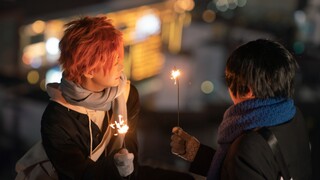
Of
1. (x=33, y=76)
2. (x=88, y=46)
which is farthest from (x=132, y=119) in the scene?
(x=33, y=76)

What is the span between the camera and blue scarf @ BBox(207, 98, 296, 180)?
2.04 meters

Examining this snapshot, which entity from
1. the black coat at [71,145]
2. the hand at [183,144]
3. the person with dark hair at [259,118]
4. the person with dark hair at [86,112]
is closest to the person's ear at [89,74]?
the person with dark hair at [86,112]

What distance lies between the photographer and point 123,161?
2.22 m

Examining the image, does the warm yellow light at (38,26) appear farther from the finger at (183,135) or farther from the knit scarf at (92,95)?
the finger at (183,135)

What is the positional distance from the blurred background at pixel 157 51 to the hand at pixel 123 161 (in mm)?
6099

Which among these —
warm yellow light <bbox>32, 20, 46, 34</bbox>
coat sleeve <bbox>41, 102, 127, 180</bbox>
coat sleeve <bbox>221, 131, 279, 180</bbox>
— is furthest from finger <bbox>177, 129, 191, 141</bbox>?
warm yellow light <bbox>32, 20, 46, 34</bbox>

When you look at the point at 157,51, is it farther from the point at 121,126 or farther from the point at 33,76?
the point at 121,126

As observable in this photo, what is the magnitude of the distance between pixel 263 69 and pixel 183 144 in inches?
30.4

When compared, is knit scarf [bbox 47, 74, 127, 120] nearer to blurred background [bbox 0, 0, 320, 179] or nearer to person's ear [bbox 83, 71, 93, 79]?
person's ear [bbox 83, 71, 93, 79]

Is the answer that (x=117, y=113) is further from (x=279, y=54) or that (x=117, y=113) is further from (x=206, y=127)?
(x=206, y=127)

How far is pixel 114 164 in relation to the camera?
7.44 ft

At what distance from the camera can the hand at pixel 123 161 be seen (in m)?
2.22

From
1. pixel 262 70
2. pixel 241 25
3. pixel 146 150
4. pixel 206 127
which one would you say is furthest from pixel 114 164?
pixel 241 25

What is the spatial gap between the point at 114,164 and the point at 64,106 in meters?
0.45
